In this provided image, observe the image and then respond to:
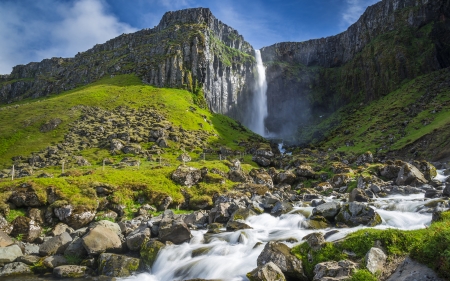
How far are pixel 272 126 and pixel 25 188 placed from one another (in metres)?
160

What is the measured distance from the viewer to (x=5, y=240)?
2328 centimetres

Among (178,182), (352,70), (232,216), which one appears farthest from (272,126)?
(232,216)

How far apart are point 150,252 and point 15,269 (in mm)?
8737

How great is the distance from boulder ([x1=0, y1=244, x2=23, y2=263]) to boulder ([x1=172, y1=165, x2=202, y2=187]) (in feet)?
66.7

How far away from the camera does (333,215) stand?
72.3 feet

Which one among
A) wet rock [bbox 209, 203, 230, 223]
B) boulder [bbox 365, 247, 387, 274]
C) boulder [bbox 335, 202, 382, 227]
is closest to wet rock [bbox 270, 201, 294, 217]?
wet rock [bbox 209, 203, 230, 223]

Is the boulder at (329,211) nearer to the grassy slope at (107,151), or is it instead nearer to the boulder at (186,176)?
the grassy slope at (107,151)

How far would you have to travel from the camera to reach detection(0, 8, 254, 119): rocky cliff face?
472ft

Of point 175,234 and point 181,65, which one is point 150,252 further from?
point 181,65

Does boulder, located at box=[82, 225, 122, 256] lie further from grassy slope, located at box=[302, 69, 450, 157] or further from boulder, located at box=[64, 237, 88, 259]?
Result: grassy slope, located at box=[302, 69, 450, 157]

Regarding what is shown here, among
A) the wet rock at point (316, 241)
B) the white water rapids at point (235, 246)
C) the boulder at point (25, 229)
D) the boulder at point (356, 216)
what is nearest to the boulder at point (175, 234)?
the white water rapids at point (235, 246)

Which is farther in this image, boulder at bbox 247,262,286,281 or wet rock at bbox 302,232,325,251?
wet rock at bbox 302,232,325,251

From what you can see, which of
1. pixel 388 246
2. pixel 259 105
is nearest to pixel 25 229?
pixel 388 246

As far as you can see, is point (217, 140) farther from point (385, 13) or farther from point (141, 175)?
point (385, 13)
